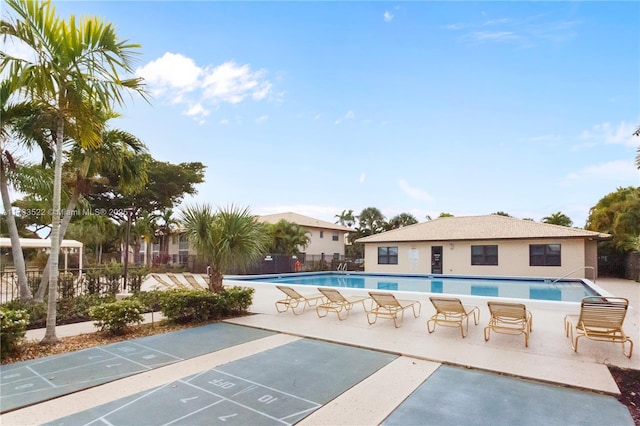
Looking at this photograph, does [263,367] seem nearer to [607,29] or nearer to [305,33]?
[607,29]

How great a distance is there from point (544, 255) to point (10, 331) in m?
24.5

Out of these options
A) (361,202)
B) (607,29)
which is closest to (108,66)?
(607,29)

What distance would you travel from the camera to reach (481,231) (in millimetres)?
24078

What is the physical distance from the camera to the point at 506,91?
14859 mm

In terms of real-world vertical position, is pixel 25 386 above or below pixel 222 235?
below

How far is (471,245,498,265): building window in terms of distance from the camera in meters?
23.2

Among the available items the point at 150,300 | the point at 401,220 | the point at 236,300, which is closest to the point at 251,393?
the point at 236,300

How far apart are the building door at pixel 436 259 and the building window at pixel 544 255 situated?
213 inches

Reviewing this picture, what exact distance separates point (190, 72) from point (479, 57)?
11232 millimetres

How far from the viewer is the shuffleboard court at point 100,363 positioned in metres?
4.67

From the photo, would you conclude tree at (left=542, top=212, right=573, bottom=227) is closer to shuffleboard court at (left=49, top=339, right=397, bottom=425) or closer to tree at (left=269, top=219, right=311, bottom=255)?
tree at (left=269, top=219, right=311, bottom=255)

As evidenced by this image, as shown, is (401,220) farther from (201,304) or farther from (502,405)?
(502,405)

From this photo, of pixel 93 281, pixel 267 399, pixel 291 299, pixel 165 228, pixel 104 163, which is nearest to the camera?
pixel 267 399

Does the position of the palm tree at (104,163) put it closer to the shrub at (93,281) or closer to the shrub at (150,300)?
the shrub at (93,281)
